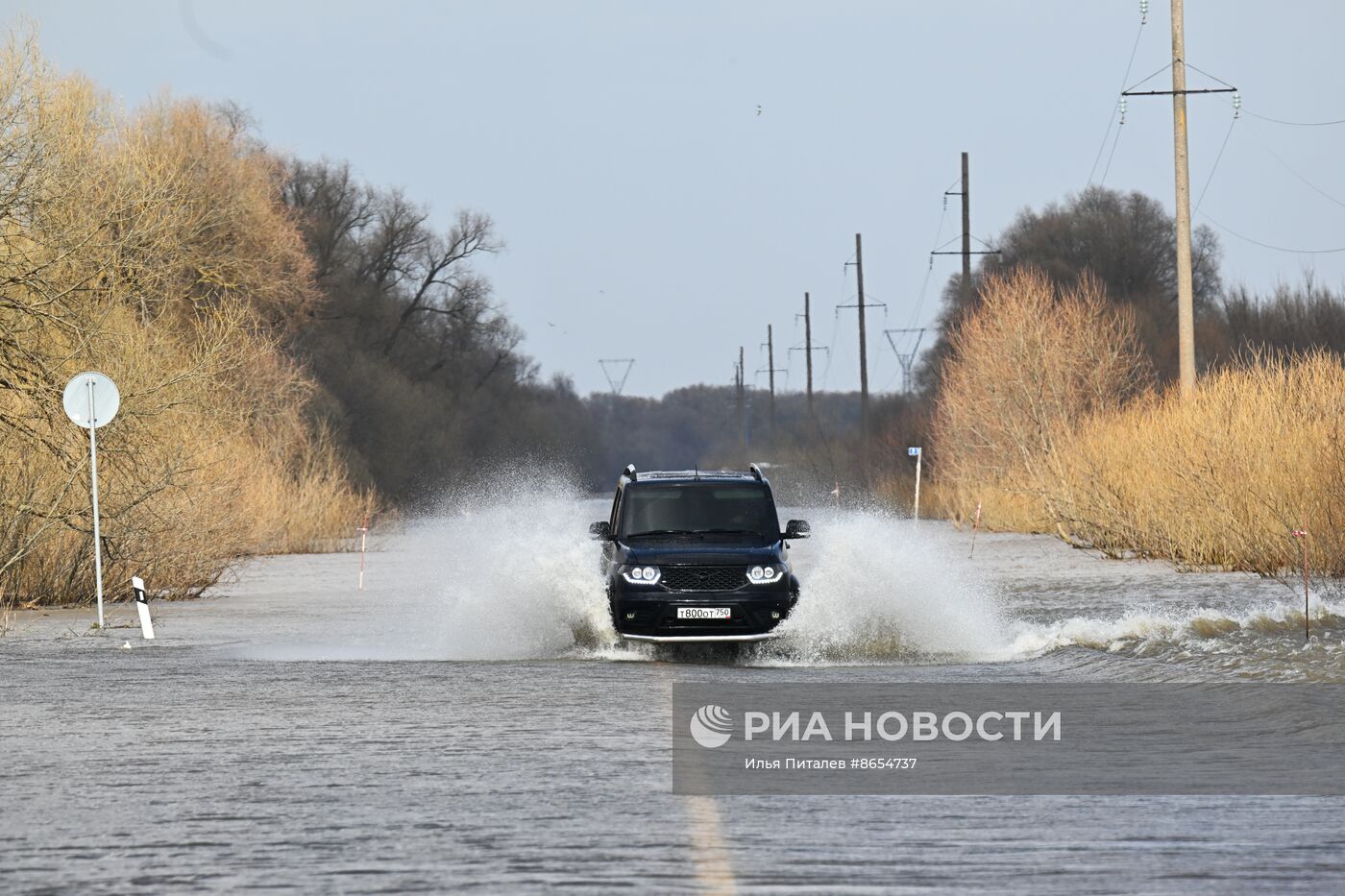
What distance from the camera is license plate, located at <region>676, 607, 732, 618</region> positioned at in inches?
793

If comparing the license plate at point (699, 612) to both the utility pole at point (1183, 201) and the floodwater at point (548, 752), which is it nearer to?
the floodwater at point (548, 752)

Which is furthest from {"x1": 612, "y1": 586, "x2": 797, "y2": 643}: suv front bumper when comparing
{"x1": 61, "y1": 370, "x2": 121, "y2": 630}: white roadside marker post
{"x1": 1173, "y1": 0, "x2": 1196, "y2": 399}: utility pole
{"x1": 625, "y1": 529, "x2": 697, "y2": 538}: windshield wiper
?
{"x1": 1173, "y1": 0, "x2": 1196, "y2": 399}: utility pole

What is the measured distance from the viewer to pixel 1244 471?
113 ft

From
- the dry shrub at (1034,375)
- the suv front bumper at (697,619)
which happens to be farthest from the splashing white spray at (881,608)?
the dry shrub at (1034,375)

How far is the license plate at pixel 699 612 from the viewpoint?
2014cm

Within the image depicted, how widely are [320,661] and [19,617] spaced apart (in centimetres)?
1118

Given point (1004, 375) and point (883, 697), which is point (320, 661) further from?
point (1004, 375)

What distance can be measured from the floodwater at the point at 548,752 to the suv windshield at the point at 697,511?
96 cm

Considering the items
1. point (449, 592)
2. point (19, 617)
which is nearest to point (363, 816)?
point (449, 592)

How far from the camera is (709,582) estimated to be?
20.3 metres

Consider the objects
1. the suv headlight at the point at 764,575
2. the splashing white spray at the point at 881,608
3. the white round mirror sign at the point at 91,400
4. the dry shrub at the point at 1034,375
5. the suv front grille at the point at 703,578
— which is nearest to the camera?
the suv front grille at the point at 703,578

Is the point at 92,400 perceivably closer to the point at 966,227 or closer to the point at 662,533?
the point at 662,533

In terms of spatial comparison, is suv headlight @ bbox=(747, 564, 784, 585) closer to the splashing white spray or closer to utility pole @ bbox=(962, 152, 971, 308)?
the splashing white spray

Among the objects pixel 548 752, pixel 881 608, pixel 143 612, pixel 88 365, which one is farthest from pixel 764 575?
pixel 88 365
